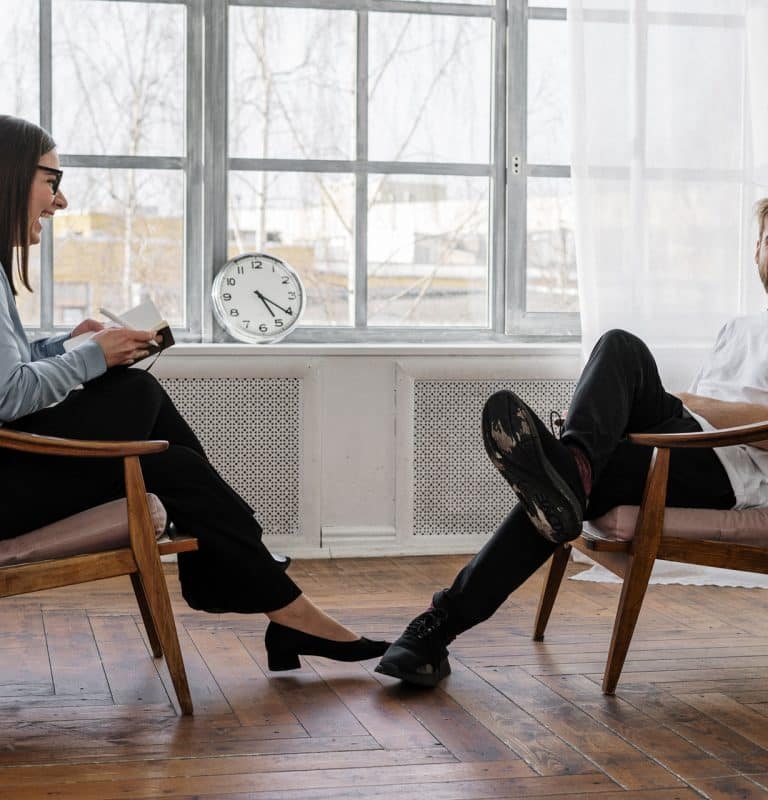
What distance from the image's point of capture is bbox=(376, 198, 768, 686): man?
7.46 ft

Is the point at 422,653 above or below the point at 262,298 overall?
below

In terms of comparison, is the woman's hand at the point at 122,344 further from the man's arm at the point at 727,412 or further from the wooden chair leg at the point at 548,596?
the man's arm at the point at 727,412

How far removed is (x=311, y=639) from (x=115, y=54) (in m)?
2.42

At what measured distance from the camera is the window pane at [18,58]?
157 inches

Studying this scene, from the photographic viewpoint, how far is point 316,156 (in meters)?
4.20

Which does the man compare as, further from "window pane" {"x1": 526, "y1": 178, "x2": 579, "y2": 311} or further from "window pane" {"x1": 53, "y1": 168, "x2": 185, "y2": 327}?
"window pane" {"x1": 53, "y1": 168, "x2": 185, "y2": 327}

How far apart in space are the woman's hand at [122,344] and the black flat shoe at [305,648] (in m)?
0.66

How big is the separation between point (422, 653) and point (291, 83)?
94.9 inches

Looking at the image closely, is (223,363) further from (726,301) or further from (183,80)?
(726,301)

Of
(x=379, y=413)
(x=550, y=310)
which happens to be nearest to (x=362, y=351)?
(x=379, y=413)

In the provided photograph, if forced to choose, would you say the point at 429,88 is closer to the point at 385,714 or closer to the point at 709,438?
the point at 709,438

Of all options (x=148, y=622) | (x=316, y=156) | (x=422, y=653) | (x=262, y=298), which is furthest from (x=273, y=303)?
(x=422, y=653)

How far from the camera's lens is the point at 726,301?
13.1ft

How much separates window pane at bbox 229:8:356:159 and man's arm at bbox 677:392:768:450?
6.30 ft
